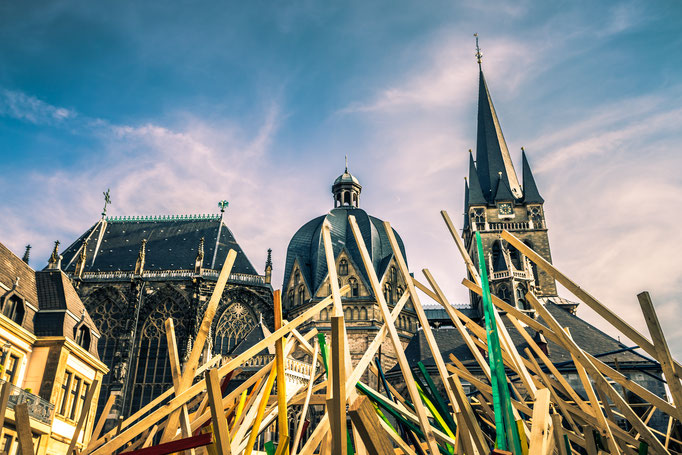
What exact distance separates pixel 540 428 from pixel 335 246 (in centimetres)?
2621

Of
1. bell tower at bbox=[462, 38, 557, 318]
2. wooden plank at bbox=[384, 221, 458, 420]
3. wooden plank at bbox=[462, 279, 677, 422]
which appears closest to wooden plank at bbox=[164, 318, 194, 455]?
wooden plank at bbox=[384, 221, 458, 420]

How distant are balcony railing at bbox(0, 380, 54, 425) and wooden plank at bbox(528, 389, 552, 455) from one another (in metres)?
13.6

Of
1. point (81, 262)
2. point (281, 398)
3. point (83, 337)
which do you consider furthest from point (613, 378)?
point (81, 262)

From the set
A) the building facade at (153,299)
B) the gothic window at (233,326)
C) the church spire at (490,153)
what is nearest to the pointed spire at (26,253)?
the building facade at (153,299)

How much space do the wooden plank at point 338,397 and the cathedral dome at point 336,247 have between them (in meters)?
24.5

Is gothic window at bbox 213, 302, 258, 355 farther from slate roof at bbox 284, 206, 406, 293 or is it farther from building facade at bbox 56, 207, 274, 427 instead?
slate roof at bbox 284, 206, 406, 293

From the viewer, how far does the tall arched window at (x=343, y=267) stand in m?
28.5

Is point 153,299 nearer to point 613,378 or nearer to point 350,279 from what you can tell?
point 350,279

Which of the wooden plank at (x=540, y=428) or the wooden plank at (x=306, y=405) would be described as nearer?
the wooden plank at (x=540, y=428)

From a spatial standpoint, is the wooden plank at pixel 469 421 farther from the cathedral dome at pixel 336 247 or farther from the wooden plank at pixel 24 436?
the cathedral dome at pixel 336 247

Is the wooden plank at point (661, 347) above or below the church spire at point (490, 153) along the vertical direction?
below

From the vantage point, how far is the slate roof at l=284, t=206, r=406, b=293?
94.7ft

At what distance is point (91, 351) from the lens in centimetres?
1852

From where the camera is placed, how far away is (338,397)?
264 centimetres
